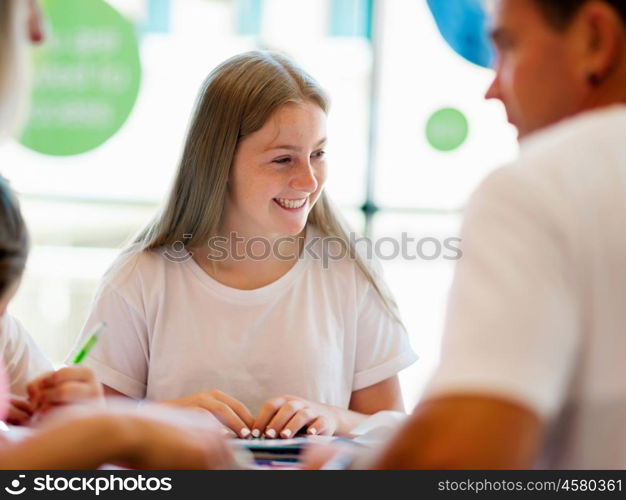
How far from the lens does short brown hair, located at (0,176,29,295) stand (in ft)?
3.41

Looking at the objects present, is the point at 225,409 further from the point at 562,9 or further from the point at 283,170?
the point at 562,9

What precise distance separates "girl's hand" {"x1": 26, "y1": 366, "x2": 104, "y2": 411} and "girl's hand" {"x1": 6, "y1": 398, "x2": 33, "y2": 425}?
0.08 m

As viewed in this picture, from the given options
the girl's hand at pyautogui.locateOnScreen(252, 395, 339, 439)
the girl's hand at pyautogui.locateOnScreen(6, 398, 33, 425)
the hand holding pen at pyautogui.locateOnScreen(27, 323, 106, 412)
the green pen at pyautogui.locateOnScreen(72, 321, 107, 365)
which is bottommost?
the girl's hand at pyautogui.locateOnScreen(252, 395, 339, 439)

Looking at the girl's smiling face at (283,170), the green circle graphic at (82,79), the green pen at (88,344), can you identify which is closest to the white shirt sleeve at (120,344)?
the girl's smiling face at (283,170)

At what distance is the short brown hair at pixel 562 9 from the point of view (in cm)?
79

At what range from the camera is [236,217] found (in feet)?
6.34

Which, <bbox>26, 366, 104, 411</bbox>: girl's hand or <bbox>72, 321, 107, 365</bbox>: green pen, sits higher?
<bbox>72, 321, 107, 365</bbox>: green pen

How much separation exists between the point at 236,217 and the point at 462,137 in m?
1.79

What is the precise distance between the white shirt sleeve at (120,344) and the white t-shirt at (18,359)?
0.50ft

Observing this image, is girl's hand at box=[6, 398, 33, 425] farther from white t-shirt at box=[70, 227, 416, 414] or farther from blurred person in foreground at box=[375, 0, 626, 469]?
blurred person in foreground at box=[375, 0, 626, 469]

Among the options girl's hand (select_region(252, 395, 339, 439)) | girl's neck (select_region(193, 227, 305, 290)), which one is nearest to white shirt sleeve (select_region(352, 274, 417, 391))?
girl's neck (select_region(193, 227, 305, 290))

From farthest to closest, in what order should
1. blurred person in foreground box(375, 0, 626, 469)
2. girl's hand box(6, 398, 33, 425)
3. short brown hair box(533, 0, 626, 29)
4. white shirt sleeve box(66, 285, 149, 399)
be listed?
white shirt sleeve box(66, 285, 149, 399), girl's hand box(6, 398, 33, 425), short brown hair box(533, 0, 626, 29), blurred person in foreground box(375, 0, 626, 469)
